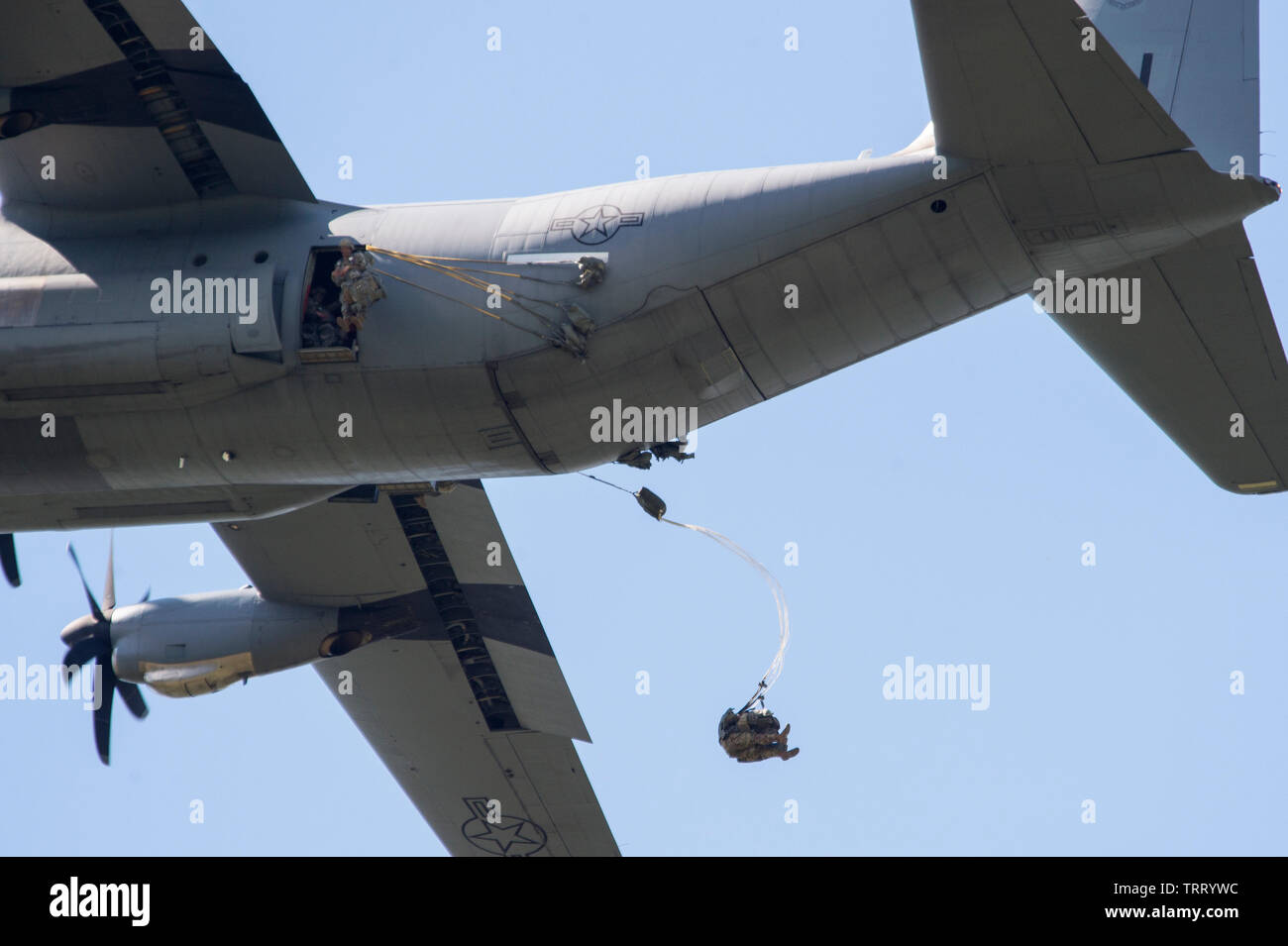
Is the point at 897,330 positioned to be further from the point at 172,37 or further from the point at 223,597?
the point at 223,597

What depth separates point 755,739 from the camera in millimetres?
19781

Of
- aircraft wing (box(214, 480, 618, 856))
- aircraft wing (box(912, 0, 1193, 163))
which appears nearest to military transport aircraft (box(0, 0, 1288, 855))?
aircraft wing (box(912, 0, 1193, 163))

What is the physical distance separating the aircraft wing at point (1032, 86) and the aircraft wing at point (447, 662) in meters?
10.0

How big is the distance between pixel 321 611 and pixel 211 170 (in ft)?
24.2

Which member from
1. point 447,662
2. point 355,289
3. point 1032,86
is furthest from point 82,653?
point 1032,86

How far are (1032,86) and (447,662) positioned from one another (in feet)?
44.6

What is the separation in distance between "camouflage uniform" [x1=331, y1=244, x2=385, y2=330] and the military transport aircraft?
233 millimetres

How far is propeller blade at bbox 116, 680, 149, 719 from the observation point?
24953 millimetres

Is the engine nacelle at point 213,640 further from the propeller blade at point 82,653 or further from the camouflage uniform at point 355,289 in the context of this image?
the camouflage uniform at point 355,289

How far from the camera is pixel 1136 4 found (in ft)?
68.9

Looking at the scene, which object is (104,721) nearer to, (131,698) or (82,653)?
(131,698)

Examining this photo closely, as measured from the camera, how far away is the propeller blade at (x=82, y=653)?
2509 cm

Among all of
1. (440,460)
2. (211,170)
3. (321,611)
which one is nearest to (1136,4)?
(440,460)

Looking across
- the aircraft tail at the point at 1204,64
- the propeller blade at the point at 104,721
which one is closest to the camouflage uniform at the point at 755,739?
the aircraft tail at the point at 1204,64
